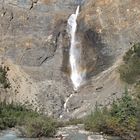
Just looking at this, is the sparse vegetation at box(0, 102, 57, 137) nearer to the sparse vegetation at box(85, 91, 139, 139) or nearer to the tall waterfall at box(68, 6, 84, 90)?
the sparse vegetation at box(85, 91, 139, 139)

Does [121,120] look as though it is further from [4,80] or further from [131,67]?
[4,80]

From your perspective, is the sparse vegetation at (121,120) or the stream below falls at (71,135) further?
the stream below falls at (71,135)

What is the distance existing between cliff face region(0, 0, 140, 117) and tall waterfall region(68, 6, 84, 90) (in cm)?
62

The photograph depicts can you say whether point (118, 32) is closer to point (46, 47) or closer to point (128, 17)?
point (128, 17)

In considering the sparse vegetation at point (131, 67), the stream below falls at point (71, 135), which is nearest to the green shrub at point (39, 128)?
the stream below falls at point (71, 135)

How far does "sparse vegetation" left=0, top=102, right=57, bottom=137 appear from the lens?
4076cm

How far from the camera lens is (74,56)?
71375 mm

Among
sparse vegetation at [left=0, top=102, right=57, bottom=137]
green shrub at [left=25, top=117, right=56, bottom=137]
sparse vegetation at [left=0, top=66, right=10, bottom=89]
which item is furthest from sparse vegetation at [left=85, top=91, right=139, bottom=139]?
sparse vegetation at [left=0, top=66, right=10, bottom=89]

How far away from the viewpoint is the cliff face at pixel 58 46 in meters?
64.6

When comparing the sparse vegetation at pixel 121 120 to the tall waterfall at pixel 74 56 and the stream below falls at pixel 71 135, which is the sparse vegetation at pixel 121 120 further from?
the tall waterfall at pixel 74 56

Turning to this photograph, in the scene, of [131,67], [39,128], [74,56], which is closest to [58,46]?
[74,56]

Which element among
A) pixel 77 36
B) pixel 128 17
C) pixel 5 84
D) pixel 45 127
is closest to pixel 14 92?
pixel 5 84

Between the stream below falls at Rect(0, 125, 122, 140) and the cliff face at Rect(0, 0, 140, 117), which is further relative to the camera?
the cliff face at Rect(0, 0, 140, 117)

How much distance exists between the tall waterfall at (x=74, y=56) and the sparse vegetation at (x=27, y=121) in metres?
13.7
